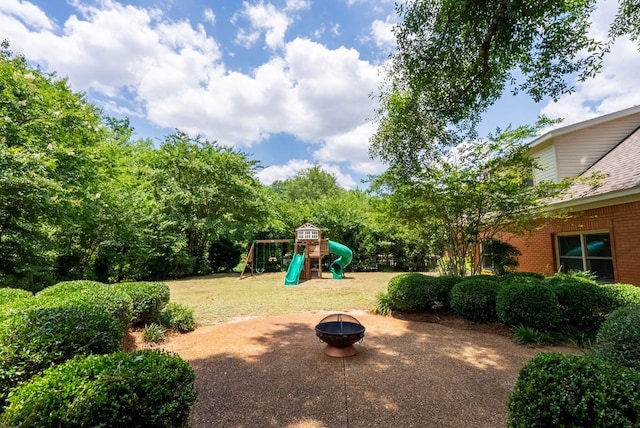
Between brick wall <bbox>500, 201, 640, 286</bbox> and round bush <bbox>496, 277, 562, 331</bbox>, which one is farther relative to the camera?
brick wall <bbox>500, 201, 640, 286</bbox>

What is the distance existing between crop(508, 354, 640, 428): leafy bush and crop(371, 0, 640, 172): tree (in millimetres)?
5357

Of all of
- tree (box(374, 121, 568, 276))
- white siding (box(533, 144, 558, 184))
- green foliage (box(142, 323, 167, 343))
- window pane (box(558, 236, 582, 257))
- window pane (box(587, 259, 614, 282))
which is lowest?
green foliage (box(142, 323, 167, 343))

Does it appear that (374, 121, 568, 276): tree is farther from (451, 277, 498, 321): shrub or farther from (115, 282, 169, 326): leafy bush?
(115, 282, 169, 326): leafy bush

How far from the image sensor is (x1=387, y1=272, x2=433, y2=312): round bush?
20.4 feet

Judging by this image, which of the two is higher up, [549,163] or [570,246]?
[549,163]

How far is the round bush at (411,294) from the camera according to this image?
20.4ft

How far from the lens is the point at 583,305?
4.89m

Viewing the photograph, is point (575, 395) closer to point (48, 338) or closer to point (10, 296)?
point (48, 338)

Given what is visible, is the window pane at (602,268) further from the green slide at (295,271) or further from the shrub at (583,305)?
the green slide at (295,271)

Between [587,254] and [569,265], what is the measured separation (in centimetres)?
73

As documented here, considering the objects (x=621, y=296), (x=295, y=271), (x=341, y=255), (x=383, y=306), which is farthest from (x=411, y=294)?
(x=341, y=255)

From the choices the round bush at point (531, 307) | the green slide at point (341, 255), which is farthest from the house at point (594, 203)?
the green slide at point (341, 255)

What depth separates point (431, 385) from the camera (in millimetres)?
3346

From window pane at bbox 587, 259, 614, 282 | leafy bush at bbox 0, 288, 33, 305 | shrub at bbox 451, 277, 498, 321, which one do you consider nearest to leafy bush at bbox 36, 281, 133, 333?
leafy bush at bbox 0, 288, 33, 305
